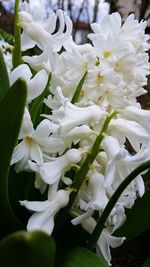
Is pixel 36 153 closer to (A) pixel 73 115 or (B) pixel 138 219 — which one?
(A) pixel 73 115

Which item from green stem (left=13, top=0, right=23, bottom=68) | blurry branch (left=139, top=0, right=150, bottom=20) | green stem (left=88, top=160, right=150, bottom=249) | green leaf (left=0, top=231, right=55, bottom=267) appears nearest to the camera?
green leaf (left=0, top=231, right=55, bottom=267)

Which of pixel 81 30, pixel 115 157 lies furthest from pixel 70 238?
pixel 81 30

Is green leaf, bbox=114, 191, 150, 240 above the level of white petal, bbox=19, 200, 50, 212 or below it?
below

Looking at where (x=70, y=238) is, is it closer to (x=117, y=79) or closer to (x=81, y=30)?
(x=117, y=79)

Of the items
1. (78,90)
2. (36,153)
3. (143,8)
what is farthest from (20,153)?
(143,8)

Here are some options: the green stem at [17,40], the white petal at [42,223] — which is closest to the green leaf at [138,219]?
the white petal at [42,223]

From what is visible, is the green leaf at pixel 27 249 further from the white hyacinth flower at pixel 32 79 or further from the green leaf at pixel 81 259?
the white hyacinth flower at pixel 32 79

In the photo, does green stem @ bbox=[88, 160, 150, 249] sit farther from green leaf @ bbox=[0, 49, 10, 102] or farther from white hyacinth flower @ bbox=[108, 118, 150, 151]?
green leaf @ bbox=[0, 49, 10, 102]

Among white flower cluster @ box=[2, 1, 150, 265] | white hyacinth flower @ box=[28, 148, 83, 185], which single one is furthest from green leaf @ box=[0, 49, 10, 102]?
white hyacinth flower @ box=[28, 148, 83, 185]
